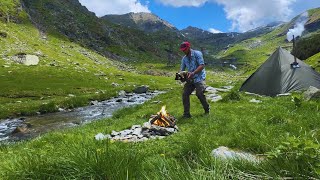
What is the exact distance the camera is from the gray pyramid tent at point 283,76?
27.4 m

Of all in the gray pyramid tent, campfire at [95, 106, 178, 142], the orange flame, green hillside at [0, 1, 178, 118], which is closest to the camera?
campfire at [95, 106, 178, 142]

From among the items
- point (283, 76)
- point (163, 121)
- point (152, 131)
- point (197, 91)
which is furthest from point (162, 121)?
point (283, 76)

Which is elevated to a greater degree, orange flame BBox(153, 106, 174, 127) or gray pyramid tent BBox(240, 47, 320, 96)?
gray pyramid tent BBox(240, 47, 320, 96)

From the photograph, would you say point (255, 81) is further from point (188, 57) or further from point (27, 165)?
point (27, 165)

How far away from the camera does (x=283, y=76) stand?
1090 inches

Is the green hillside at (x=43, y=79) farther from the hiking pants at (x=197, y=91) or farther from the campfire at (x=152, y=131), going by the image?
the campfire at (x=152, y=131)

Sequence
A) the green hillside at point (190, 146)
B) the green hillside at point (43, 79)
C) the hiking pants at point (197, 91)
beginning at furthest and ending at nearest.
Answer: the green hillside at point (43, 79), the hiking pants at point (197, 91), the green hillside at point (190, 146)

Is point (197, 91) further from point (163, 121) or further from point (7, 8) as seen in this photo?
point (7, 8)

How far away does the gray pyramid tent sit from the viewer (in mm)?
27359

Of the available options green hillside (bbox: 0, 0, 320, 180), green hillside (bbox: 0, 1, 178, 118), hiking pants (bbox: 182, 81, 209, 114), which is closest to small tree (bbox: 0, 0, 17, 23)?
green hillside (bbox: 0, 1, 178, 118)

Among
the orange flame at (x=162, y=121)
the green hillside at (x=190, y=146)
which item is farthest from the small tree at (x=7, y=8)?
the orange flame at (x=162, y=121)

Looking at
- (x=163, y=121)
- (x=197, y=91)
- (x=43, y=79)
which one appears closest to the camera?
(x=163, y=121)

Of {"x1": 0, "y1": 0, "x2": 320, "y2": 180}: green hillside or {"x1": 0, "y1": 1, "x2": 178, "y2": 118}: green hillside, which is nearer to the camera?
{"x1": 0, "y1": 0, "x2": 320, "y2": 180}: green hillside

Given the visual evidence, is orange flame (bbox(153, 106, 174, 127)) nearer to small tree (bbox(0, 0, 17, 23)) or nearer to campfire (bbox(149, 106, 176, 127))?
campfire (bbox(149, 106, 176, 127))
